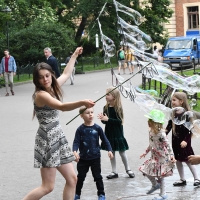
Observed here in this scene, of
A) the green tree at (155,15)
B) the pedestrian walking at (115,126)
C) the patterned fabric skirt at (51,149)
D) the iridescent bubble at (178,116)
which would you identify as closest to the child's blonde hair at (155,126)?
the iridescent bubble at (178,116)

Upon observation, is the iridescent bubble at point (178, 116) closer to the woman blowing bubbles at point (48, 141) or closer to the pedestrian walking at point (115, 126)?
the pedestrian walking at point (115, 126)

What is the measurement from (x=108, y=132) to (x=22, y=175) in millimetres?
1366

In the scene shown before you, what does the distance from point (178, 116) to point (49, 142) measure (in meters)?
2.13

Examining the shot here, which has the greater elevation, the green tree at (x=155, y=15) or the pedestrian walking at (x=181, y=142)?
the green tree at (x=155, y=15)

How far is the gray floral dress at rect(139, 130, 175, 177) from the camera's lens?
7.66 metres

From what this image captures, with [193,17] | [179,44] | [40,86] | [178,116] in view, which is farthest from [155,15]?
[40,86]

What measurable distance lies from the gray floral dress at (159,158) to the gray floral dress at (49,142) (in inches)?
61.4

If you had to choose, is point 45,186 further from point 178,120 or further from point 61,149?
point 178,120

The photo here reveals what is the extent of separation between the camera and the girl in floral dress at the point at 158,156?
7.63m

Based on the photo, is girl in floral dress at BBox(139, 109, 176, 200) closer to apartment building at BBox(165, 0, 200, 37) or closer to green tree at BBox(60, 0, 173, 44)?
green tree at BBox(60, 0, 173, 44)

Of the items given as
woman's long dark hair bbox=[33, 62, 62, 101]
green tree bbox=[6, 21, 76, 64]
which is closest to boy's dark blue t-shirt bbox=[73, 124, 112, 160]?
woman's long dark hair bbox=[33, 62, 62, 101]

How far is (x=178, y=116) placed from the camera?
797 cm

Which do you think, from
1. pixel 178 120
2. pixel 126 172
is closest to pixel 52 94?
pixel 178 120

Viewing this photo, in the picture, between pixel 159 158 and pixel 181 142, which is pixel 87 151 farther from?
pixel 181 142
